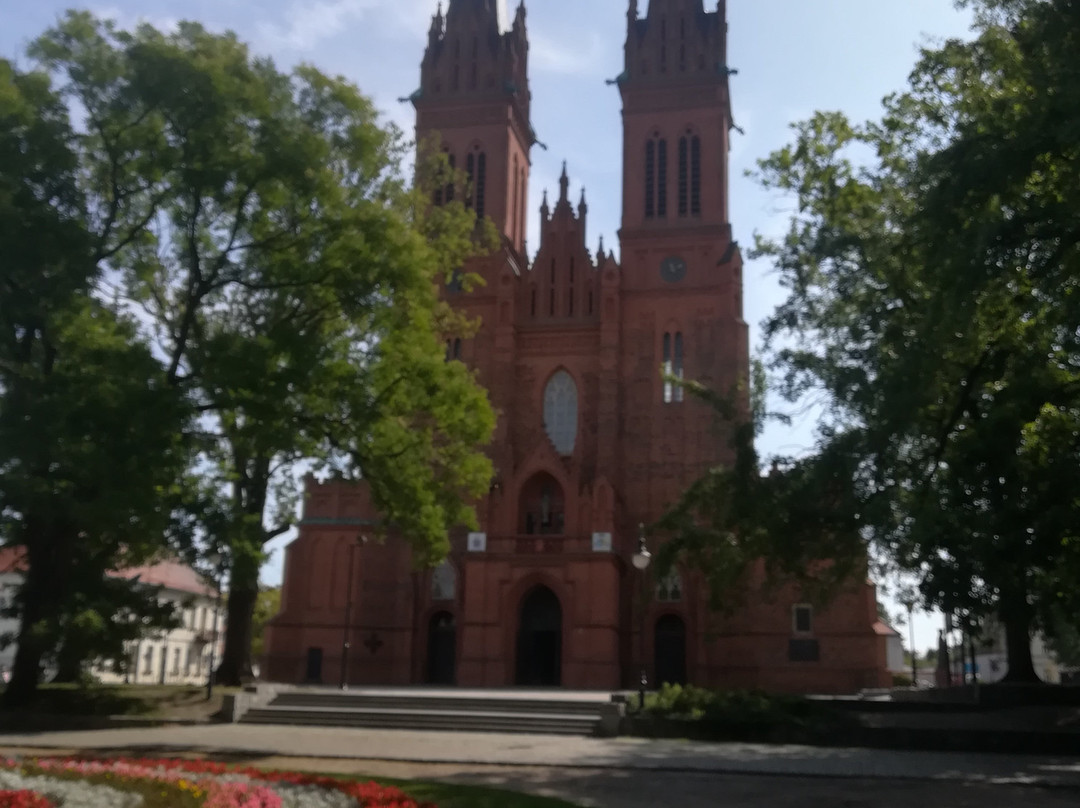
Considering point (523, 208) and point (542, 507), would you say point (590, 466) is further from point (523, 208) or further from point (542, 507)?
point (523, 208)

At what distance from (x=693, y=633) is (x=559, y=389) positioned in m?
11.6

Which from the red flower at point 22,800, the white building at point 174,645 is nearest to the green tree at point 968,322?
the red flower at point 22,800

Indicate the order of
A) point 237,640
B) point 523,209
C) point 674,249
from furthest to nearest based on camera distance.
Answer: point 523,209 < point 674,249 < point 237,640

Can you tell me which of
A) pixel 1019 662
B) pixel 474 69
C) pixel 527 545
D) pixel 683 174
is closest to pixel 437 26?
pixel 474 69

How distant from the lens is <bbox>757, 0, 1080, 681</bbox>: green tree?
15258mm

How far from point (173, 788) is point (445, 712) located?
53.4ft

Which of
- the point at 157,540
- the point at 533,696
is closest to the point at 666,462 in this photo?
the point at 533,696

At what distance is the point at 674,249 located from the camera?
45094 millimetres

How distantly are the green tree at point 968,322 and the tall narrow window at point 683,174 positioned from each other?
22539 mm

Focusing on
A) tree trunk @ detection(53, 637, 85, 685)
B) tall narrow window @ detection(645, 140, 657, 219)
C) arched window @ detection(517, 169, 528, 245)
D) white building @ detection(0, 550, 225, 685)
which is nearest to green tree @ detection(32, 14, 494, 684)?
tree trunk @ detection(53, 637, 85, 685)

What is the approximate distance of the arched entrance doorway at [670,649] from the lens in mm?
40531

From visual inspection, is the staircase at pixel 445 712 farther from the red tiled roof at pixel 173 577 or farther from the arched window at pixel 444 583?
the red tiled roof at pixel 173 577

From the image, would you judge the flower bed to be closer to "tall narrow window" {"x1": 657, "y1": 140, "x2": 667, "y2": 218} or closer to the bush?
the bush

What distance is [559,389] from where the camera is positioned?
4475 cm
